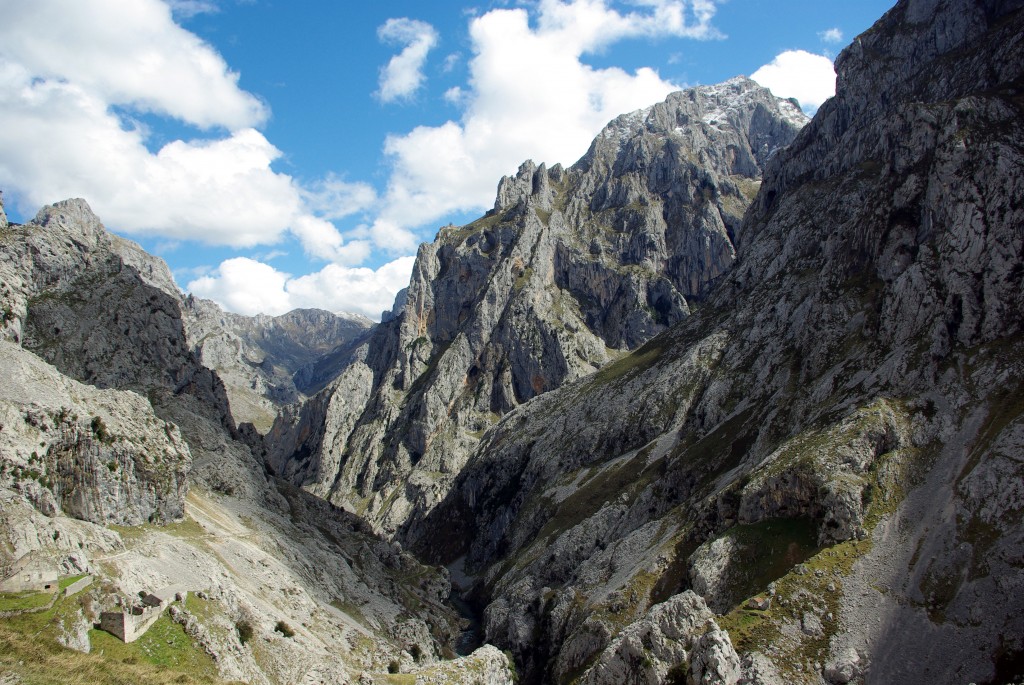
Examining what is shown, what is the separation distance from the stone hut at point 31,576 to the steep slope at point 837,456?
46.3m

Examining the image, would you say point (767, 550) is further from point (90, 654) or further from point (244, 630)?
point (90, 654)

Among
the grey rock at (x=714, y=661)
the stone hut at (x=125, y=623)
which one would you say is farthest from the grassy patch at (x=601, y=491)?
the stone hut at (x=125, y=623)

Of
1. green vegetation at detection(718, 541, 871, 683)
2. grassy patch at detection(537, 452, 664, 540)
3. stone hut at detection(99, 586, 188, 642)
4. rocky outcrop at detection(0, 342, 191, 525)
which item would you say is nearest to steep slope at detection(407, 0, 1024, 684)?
green vegetation at detection(718, 541, 871, 683)

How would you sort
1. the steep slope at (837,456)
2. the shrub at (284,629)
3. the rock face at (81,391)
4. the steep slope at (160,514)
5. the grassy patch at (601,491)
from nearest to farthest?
the steep slope at (160,514) < the steep slope at (837,456) < the shrub at (284,629) < the rock face at (81,391) < the grassy patch at (601,491)

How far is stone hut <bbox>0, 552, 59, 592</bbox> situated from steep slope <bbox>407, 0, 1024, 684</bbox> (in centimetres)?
4633

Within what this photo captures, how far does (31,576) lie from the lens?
1545 inches

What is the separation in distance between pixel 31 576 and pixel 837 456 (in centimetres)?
8049

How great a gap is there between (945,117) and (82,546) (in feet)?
446

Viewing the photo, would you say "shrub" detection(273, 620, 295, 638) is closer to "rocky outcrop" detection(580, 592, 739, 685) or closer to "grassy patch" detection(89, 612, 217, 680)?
"grassy patch" detection(89, 612, 217, 680)

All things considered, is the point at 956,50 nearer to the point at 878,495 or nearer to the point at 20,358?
the point at 878,495

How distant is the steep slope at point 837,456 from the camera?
57906 millimetres

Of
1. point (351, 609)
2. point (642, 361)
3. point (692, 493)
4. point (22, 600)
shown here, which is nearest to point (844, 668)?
point (692, 493)

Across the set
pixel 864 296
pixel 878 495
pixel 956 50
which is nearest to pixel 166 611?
pixel 878 495

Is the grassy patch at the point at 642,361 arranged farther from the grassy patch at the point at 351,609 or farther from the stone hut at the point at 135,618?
the stone hut at the point at 135,618
